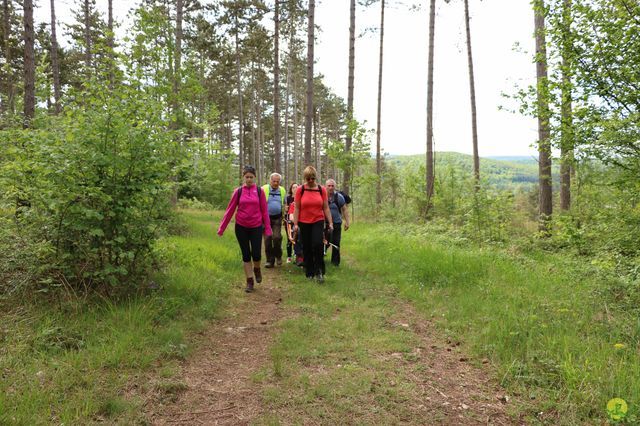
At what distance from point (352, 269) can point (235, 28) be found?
19.8 m

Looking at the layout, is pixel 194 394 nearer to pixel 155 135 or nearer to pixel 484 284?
pixel 155 135

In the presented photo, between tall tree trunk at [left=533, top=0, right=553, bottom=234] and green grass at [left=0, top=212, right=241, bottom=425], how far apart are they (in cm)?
674

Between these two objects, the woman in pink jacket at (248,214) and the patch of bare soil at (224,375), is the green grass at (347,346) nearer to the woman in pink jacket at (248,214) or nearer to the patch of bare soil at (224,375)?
the patch of bare soil at (224,375)

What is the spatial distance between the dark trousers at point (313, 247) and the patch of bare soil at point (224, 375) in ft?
5.26

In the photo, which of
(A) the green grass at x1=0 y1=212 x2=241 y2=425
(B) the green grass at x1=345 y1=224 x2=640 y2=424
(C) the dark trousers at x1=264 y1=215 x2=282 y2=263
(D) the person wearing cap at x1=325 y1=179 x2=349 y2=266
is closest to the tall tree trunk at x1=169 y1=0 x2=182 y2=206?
(A) the green grass at x1=0 y1=212 x2=241 y2=425

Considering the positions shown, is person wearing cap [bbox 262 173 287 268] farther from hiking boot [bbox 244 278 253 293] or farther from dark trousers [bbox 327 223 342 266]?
hiking boot [bbox 244 278 253 293]

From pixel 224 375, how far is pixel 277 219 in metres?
4.81

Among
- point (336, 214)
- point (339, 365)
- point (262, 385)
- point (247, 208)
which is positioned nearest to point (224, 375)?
point (262, 385)

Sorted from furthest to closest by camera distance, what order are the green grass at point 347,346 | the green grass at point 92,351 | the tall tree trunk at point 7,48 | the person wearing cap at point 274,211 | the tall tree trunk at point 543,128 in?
the tall tree trunk at point 7,48, the person wearing cap at point 274,211, the tall tree trunk at point 543,128, the green grass at point 347,346, the green grass at point 92,351

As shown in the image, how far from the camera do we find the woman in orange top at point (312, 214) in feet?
21.4

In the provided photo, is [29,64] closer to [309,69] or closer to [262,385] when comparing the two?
[262,385]

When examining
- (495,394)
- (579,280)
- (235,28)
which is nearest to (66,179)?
(495,394)

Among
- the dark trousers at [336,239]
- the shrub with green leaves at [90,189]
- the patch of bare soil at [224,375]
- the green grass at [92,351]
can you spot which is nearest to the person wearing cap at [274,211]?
the dark trousers at [336,239]
